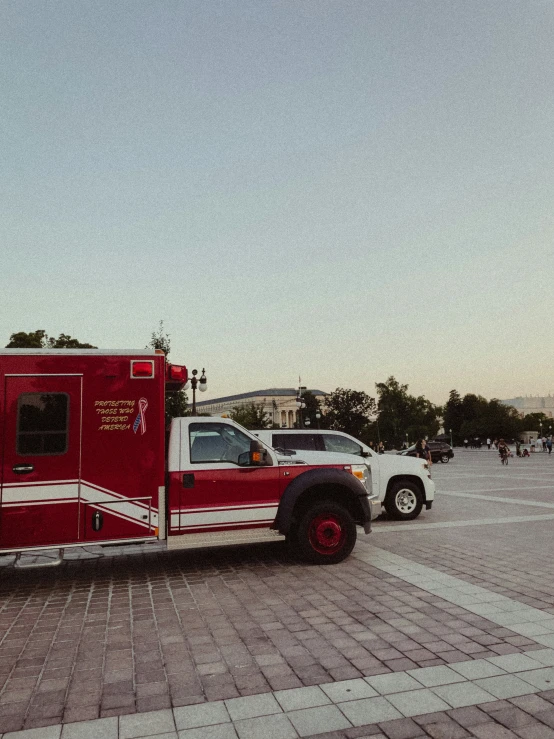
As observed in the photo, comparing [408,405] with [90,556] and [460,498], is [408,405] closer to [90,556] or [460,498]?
[460,498]

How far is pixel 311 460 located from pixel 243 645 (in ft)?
10.9

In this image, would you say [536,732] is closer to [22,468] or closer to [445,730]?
[445,730]

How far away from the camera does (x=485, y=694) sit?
12.0ft

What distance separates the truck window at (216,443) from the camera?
7.29 metres

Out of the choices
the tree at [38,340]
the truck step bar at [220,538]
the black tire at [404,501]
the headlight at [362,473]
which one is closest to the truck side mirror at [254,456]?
the truck step bar at [220,538]

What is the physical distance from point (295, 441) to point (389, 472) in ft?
7.02

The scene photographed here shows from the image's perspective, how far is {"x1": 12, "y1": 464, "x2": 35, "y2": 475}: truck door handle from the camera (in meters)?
6.22

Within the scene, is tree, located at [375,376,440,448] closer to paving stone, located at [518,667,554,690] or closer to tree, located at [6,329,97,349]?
tree, located at [6,329,97,349]

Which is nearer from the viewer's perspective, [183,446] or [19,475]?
[19,475]

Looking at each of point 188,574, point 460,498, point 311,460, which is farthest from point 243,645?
point 460,498

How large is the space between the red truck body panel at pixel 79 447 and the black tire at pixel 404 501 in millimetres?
6216

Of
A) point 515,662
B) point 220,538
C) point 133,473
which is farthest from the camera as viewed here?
point 220,538

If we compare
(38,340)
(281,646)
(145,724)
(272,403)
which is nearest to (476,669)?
(281,646)

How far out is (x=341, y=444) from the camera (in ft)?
37.3
